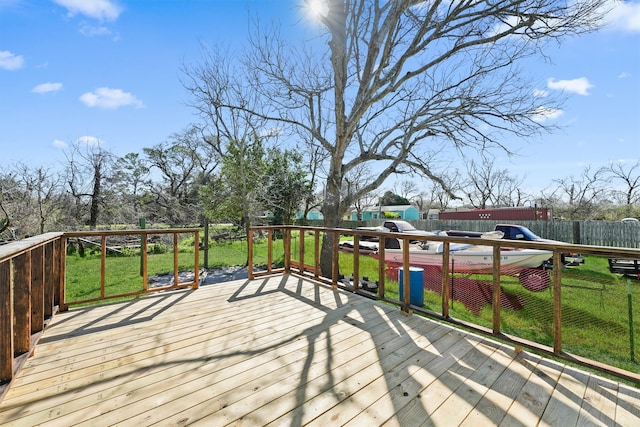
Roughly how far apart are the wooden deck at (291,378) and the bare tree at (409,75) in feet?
14.3

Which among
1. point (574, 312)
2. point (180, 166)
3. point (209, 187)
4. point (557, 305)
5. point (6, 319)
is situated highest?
point (180, 166)

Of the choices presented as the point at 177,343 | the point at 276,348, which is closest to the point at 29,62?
the point at 177,343

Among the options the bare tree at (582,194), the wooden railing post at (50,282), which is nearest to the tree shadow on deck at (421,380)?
the wooden railing post at (50,282)

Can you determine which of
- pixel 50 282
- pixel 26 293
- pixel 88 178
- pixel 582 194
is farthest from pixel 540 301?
pixel 582 194

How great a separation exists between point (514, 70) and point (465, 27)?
1.55 m

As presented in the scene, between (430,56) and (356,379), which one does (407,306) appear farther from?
(430,56)

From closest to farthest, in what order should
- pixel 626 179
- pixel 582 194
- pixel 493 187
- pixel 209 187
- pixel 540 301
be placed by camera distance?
pixel 540 301
pixel 209 187
pixel 626 179
pixel 582 194
pixel 493 187

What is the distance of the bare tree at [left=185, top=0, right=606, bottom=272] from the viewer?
18.9 ft

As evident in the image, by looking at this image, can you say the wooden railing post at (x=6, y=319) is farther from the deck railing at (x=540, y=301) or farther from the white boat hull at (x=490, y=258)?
the white boat hull at (x=490, y=258)

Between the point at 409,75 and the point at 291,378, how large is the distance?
6.39 metres

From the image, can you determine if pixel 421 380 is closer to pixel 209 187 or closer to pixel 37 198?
pixel 209 187

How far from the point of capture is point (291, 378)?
1947mm

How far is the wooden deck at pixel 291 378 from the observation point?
157cm

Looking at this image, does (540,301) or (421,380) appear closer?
(421,380)
